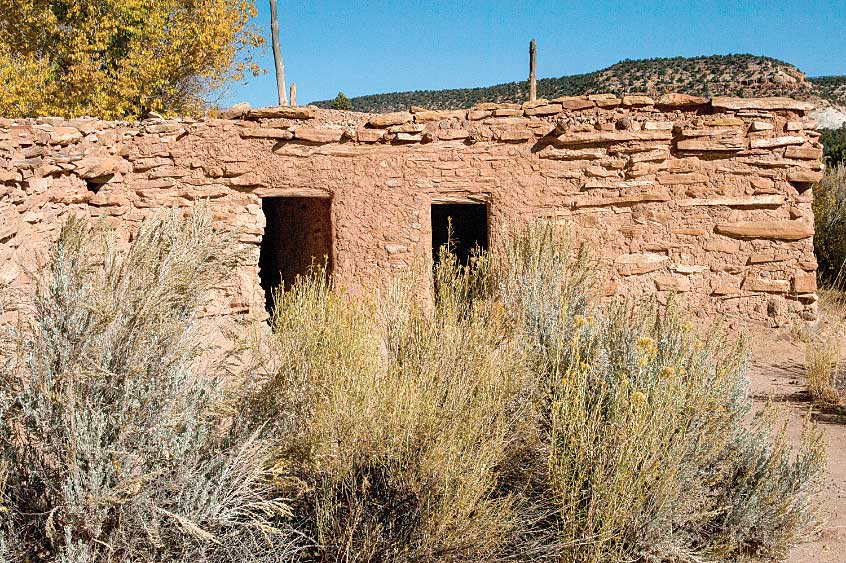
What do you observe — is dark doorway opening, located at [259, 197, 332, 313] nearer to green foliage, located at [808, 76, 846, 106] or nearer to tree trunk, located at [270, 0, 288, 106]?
tree trunk, located at [270, 0, 288, 106]

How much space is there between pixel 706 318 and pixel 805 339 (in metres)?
0.99

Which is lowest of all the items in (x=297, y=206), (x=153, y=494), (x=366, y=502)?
(x=366, y=502)

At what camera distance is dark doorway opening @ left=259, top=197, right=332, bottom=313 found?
7215 mm

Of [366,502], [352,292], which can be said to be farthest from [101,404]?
[352,292]

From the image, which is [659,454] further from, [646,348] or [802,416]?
[802,416]

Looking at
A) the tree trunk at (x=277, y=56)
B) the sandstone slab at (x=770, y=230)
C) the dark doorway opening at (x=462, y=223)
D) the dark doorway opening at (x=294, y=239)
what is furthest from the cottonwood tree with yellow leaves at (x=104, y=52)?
the sandstone slab at (x=770, y=230)

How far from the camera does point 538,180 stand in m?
6.91

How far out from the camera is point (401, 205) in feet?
22.2

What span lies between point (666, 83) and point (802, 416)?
18572mm

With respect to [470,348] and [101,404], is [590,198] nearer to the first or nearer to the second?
[470,348]

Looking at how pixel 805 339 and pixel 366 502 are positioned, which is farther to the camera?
pixel 805 339

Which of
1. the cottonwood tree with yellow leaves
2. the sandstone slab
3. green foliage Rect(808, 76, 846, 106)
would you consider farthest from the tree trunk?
green foliage Rect(808, 76, 846, 106)

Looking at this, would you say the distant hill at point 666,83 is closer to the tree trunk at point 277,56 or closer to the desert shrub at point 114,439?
the tree trunk at point 277,56

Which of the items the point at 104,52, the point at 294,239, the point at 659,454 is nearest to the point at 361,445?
the point at 659,454
